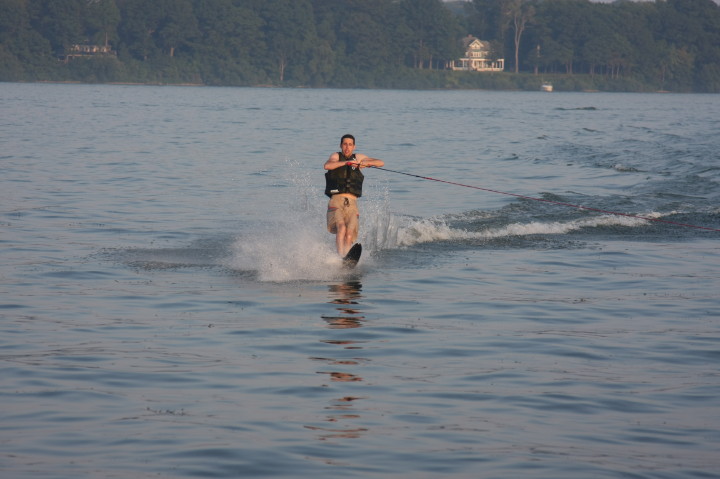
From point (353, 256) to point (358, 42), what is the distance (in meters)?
150

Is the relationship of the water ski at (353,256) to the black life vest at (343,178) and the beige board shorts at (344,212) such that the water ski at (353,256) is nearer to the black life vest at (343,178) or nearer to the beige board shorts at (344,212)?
the beige board shorts at (344,212)

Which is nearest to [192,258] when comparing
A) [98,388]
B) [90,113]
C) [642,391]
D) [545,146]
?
[98,388]

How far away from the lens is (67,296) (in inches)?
441

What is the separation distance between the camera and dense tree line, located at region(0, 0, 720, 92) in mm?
140250

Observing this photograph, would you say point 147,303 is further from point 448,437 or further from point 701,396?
point 701,396

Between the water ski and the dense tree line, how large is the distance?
12895 centimetres

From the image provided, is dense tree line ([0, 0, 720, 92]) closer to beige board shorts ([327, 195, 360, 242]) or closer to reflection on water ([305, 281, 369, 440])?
beige board shorts ([327, 195, 360, 242])

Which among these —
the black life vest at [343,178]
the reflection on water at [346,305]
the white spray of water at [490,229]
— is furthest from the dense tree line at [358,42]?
the reflection on water at [346,305]

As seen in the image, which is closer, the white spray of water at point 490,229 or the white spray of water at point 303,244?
the white spray of water at point 303,244

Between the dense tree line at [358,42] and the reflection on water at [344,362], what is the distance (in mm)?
130436

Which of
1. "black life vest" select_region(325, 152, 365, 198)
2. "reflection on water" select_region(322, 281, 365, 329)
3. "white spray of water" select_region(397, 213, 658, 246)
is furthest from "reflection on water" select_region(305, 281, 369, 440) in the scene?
"white spray of water" select_region(397, 213, 658, 246)

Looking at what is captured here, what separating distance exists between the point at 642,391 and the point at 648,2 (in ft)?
632

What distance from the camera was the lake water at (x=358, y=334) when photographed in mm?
6695

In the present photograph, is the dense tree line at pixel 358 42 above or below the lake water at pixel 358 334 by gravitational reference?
above
